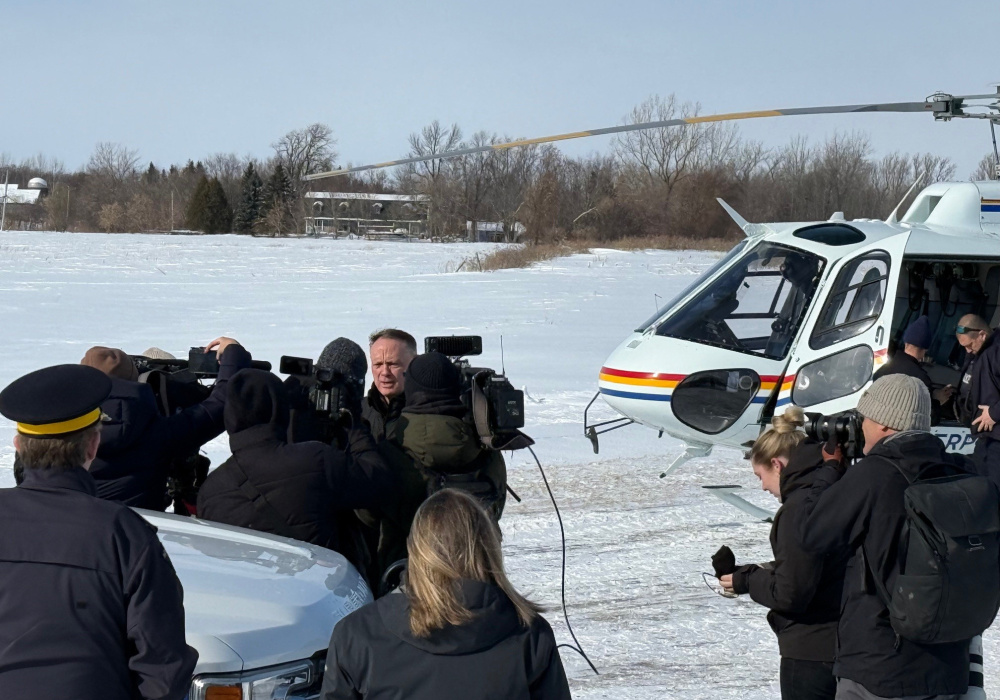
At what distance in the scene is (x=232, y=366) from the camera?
5.08 m

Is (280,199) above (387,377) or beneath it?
above

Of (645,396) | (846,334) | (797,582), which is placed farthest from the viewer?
(645,396)

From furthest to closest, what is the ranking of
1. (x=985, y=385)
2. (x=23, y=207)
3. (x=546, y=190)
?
(x=23, y=207)
(x=546, y=190)
(x=985, y=385)

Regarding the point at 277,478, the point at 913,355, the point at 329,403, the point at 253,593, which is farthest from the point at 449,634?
the point at 913,355

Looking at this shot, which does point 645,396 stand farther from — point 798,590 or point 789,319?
point 798,590

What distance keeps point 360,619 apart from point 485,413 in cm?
243

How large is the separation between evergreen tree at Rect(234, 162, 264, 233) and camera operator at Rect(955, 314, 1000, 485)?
74.7 metres

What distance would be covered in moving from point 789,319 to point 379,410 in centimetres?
394

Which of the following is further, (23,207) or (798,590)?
(23,207)

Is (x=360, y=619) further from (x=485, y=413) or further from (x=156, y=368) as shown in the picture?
(x=156, y=368)

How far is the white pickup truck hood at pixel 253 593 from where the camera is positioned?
2.99m

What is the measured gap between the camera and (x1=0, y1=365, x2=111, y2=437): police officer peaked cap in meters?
2.51

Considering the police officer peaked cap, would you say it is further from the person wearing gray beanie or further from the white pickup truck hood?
the person wearing gray beanie

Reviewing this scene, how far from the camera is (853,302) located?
782 centimetres
